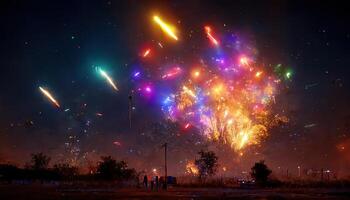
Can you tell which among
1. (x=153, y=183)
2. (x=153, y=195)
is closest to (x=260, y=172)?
(x=153, y=183)

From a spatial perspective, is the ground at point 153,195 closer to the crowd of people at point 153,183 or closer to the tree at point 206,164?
the crowd of people at point 153,183

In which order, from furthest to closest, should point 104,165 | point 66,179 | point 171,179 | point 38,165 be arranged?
point 38,165
point 104,165
point 66,179
point 171,179

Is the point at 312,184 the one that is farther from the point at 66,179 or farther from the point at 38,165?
the point at 38,165

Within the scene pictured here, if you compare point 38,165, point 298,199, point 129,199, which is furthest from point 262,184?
point 38,165

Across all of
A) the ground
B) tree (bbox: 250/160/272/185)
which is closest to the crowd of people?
the ground

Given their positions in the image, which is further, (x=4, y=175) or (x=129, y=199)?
(x=4, y=175)

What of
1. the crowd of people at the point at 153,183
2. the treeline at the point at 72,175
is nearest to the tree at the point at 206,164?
the treeline at the point at 72,175

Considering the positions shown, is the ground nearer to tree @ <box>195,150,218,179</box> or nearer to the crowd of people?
the crowd of people

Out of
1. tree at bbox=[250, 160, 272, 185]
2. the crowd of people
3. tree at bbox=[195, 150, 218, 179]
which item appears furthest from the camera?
tree at bbox=[195, 150, 218, 179]

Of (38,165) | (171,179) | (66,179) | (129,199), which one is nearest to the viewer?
(129,199)
